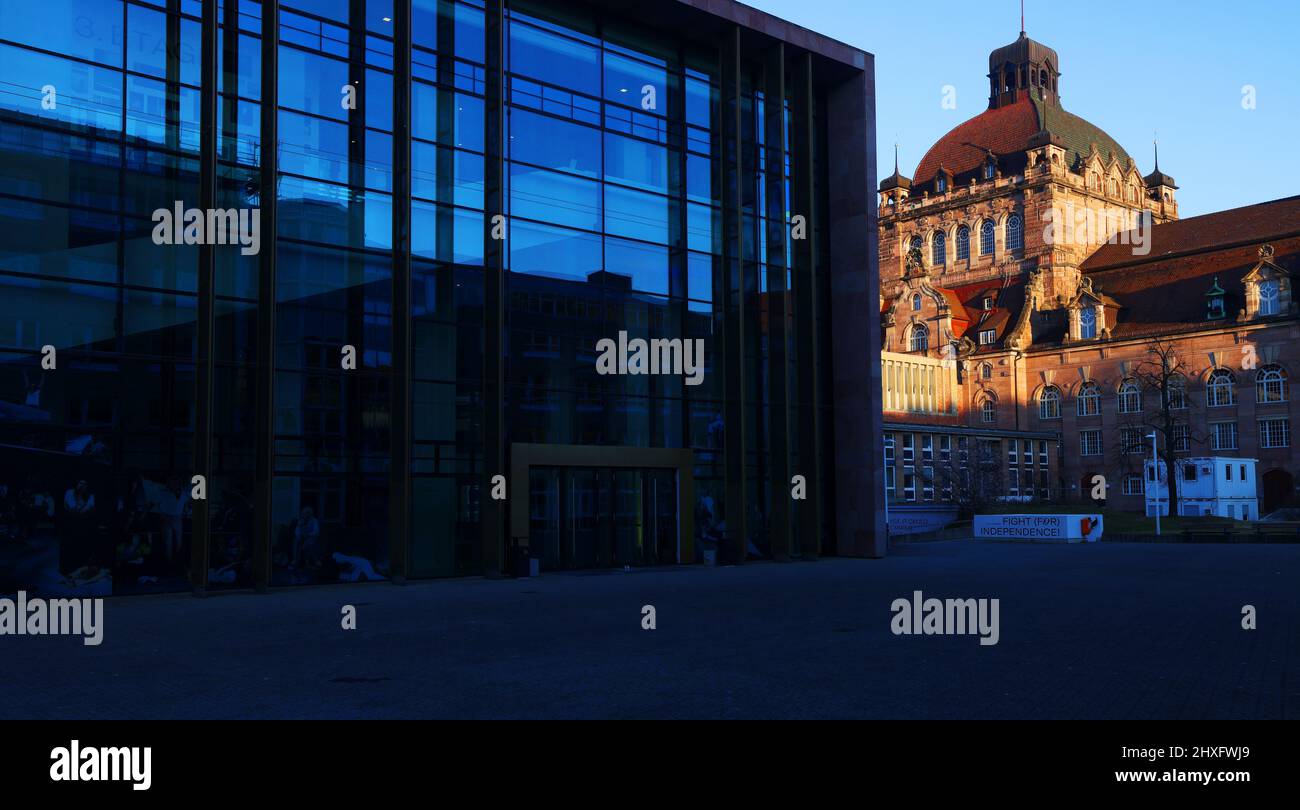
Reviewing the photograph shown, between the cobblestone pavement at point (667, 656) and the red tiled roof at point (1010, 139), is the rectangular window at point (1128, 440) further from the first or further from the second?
the cobblestone pavement at point (667, 656)

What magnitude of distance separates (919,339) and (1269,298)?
2927 centimetres

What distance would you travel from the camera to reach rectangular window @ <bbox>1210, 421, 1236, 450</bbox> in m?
88.0

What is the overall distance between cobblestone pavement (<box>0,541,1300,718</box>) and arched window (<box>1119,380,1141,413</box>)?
232 ft

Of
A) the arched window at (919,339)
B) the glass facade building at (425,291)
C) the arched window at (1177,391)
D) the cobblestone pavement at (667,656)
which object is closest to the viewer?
the cobblestone pavement at (667,656)

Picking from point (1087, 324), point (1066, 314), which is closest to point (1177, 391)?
point (1087, 324)

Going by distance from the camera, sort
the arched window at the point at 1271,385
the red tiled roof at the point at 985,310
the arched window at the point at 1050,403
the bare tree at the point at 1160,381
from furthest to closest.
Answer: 1. the red tiled roof at the point at 985,310
2. the arched window at the point at 1050,403
3. the bare tree at the point at 1160,381
4. the arched window at the point at 1271,385

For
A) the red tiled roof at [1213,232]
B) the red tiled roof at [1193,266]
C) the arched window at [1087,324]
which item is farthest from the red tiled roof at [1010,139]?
the arched window at [1087,324]

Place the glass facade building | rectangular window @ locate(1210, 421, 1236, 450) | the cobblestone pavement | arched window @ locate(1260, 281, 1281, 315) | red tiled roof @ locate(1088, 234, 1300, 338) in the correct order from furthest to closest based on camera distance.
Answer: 1. red tiled roof @ locate(1088, 234, 1300, 338)
2. rectangular window @ locate(1210, 421, 1236, 450)
3. arched window @ locate(1260, 281, 1281, 315)
4. the glass facade building
5. the cobblestone pavement

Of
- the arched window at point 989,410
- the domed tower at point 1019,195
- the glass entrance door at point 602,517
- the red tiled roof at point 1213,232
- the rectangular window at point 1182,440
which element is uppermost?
the domed tower at point 1019,195

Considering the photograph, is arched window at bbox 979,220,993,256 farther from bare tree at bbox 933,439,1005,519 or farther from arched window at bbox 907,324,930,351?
bare tree at bbox 933,439,1005,519

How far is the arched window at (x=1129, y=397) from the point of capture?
94188 mm

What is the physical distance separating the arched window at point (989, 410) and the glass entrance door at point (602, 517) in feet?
243

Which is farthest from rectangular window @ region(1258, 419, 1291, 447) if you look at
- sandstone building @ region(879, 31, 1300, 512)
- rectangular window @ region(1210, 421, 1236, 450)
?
rectangular window @ region(1210, 421, 1236, 450)

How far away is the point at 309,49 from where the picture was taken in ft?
93.0
